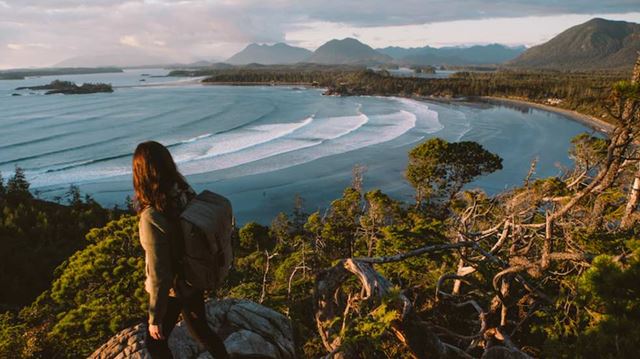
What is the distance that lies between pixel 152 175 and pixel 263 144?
37.6 meters

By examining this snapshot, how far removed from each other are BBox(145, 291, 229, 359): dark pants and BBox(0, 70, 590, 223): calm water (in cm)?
1446

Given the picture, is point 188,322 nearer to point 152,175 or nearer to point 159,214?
point 159,214

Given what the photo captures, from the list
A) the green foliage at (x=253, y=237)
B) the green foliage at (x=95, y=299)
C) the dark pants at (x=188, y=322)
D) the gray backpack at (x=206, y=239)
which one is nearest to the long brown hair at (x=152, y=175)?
the gray backpack at (x=206, y=239)

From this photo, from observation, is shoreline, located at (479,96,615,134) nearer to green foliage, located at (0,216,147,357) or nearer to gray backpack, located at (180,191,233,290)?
green foliage, located at (0,216,147,357)

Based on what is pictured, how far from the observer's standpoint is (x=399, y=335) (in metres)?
3.75

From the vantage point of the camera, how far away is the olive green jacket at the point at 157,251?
249 centimetres

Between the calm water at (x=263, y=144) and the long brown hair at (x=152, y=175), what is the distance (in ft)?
49.0

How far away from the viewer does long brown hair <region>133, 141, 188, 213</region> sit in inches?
97.7

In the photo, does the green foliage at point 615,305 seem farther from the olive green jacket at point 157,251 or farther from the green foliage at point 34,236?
the green foliage at point 34,236

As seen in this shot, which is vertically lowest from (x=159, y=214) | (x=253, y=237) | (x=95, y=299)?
(x=253, y=237)

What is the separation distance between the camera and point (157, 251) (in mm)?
2521

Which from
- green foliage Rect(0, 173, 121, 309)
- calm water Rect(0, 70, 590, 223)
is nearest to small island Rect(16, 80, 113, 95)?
calm water Rect(0, 70, 590, 223)

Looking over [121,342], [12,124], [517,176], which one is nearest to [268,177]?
[517,176]

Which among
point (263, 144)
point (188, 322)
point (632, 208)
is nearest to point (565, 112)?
point (263, 144)
